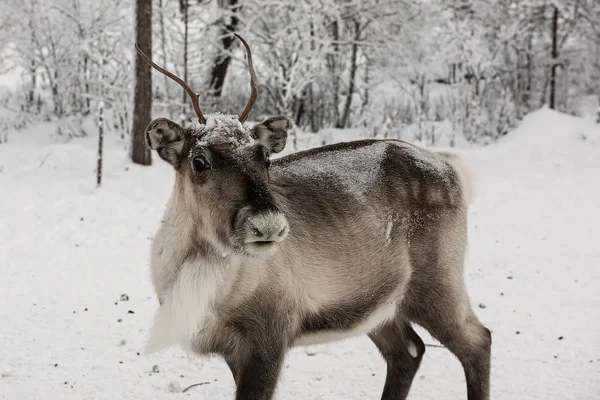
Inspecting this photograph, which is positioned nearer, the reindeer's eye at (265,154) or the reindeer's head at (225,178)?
the reindeer's head at (225,178)

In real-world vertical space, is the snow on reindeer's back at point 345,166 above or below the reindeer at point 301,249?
above

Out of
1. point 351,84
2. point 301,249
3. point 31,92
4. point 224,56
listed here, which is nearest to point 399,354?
point 301,249

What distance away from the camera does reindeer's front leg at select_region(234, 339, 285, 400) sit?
3148 millimetres

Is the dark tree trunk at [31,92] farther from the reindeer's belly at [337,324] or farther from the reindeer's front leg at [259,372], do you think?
the reindeer's front leg at [259,372]

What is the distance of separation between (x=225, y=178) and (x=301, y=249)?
2.29 feet

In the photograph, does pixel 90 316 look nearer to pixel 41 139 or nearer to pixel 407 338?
pixel 407 338

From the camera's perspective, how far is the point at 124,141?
15406 millimetres

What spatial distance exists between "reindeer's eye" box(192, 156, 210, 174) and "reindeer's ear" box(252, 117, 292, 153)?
362 millimetres

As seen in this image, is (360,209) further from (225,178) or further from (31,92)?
(31,92)

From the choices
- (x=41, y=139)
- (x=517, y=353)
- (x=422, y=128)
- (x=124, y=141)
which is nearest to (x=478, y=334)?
(x=517, y=353)

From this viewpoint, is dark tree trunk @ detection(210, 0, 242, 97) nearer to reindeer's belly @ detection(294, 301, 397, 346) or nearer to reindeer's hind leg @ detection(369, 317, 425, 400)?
reindeer's hind leg @ detection(369, 317, 425, 400)

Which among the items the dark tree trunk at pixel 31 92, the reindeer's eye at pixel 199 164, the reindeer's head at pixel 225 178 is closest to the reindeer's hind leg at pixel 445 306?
the reindeer's head at pixel 225 178

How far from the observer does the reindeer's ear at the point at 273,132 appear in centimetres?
331

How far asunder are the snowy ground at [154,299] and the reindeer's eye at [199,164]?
196cm
